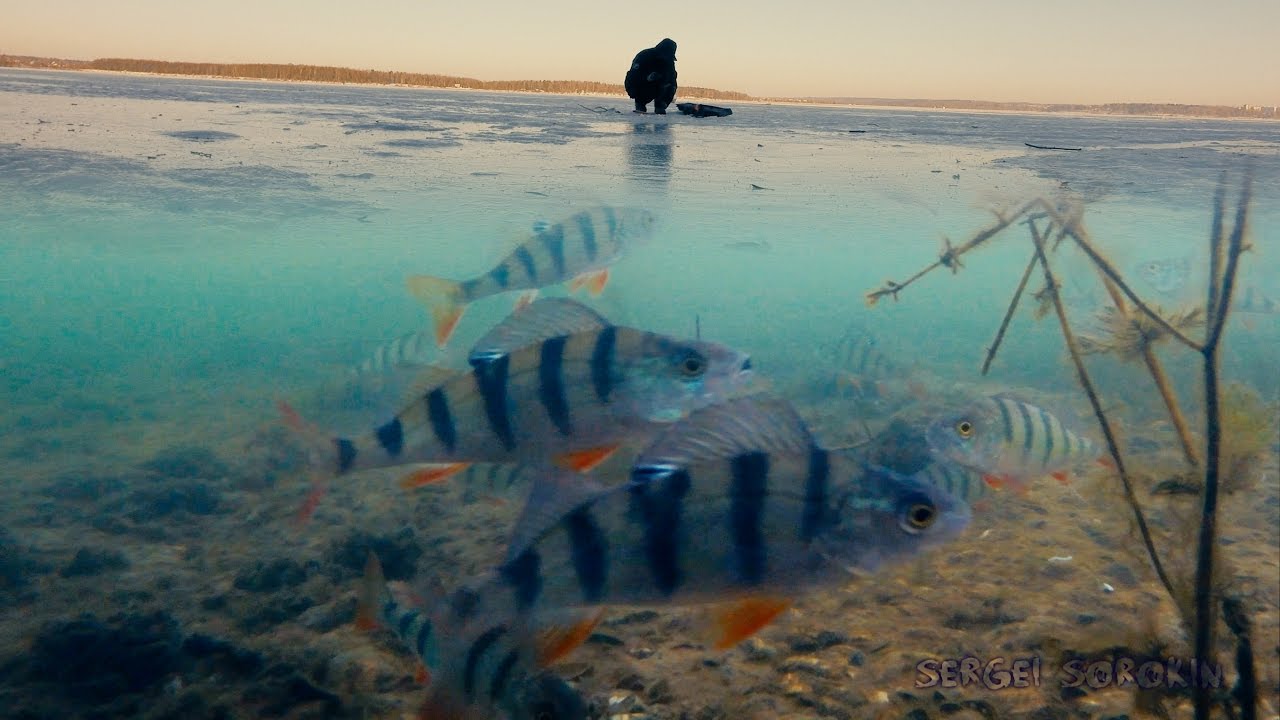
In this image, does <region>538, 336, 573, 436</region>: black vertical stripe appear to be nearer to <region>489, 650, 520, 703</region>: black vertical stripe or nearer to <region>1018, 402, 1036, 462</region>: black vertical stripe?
<region>489, 650, 520, 703</region>: black vertical stripe

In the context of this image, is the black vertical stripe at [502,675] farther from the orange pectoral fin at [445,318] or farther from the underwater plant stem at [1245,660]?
the orange pectoral fin at [445,318]

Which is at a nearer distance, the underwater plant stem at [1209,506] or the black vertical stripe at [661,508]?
the black vertical stripe at [661,508]

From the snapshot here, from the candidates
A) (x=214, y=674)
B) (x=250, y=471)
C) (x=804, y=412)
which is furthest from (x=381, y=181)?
(x=214, y=674)

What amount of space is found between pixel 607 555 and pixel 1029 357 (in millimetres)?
24405

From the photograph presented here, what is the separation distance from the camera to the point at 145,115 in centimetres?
2047

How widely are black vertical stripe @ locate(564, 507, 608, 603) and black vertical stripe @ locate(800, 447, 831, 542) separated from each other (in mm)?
560

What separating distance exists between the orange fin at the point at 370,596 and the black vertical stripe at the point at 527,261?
298 cm

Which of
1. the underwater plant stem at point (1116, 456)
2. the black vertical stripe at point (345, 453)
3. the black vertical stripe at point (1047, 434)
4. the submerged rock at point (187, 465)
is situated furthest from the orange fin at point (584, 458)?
the submerged rock at point (187, 465)

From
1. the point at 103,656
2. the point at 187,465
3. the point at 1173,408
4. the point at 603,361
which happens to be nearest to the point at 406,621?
the point at 603,361

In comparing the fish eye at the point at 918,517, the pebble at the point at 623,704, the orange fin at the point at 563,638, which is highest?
the fish eye at the point at 918,517

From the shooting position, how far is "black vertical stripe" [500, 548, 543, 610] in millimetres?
2021

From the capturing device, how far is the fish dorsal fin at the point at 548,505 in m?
2.03

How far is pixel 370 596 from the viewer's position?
2695 mm

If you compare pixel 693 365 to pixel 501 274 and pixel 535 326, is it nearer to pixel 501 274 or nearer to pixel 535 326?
pixel 535 326
